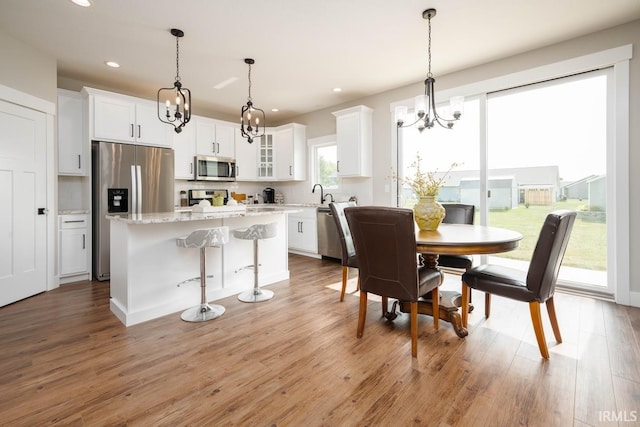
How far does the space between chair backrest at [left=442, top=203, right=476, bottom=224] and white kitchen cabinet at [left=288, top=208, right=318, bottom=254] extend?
90.8 inches

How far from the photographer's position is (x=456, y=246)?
1.96 meters

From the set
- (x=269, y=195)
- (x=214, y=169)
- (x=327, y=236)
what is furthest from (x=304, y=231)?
(x=214, y=169)

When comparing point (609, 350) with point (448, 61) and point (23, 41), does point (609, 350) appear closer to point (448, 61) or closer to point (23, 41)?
point (448, 61)

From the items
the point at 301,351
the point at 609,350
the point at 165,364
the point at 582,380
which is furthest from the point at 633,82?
the point at 165,364

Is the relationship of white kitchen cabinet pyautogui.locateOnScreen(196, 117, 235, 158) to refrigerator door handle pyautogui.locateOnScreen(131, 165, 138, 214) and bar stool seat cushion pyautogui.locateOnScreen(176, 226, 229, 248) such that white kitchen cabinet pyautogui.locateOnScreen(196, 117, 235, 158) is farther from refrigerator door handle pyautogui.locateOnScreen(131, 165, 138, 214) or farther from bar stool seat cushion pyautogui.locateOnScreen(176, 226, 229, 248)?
bar stool seat cushion pyautogui.locateOnScreen(176, 226, 229, 248)

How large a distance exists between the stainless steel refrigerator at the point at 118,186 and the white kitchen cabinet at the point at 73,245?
0.10 meters

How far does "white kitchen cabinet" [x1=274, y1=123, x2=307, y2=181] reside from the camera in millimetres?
5711

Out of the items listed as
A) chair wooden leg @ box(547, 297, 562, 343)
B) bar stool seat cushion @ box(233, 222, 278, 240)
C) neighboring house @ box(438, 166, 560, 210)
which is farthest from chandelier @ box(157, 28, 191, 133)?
neighboring house @ box(438, 166, 560, 210)

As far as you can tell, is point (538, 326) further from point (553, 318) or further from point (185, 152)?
point (185, 152)

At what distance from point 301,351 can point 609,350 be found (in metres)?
2.08

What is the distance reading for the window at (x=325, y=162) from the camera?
547 centimetres

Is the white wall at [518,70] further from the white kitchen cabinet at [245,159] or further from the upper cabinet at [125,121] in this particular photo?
the upper cabinet at [125,121]

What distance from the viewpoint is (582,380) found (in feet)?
5.59

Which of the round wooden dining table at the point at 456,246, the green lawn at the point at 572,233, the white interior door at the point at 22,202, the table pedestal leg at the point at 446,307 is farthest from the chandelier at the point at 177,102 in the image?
the green lawn at the point at 572,233
